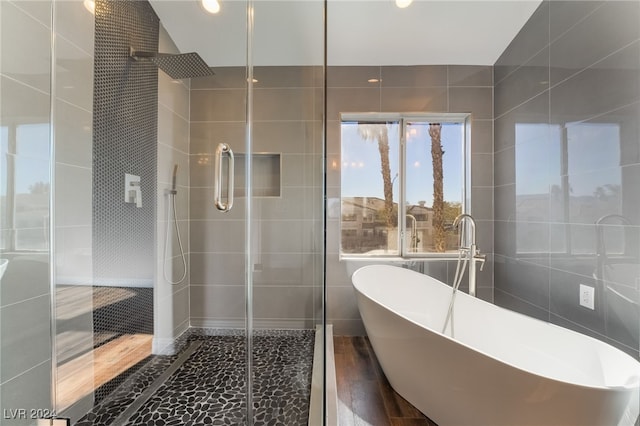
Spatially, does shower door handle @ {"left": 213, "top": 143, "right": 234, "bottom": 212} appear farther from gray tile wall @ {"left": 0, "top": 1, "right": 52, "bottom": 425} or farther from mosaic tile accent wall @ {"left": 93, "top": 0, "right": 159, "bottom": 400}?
gray tile wall @ {"left": 0, "top": 1, "right": 52, "bottom": 425}

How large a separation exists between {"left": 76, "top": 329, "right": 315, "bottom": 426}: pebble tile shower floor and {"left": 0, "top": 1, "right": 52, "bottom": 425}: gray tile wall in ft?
1.29

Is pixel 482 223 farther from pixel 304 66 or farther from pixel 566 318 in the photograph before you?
pixel 304 66

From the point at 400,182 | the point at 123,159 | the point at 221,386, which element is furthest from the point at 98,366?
the point at 400,182

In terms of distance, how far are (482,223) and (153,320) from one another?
8.94ft

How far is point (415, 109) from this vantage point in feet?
7.23

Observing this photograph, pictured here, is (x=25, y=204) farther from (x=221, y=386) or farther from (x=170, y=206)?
(x=221, y=386)

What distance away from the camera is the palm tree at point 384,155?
91.4 inches

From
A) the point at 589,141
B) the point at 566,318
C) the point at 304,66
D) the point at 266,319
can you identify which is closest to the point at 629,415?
the point at 566,318

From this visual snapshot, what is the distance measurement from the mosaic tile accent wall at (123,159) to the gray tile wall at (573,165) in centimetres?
256

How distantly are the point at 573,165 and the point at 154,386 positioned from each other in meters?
2.78

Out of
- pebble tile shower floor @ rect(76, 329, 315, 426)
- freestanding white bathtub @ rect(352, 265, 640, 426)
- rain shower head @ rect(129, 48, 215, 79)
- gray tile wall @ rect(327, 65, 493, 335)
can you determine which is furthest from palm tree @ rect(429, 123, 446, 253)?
rain shower head @ rect(129, 48, 215, 79)

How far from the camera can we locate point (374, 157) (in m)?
2.34

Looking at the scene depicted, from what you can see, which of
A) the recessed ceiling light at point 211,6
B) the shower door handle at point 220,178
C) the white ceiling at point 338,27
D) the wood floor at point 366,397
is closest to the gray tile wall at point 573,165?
the white ceiling at point 338,27

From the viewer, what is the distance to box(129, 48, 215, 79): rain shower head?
1.50m
